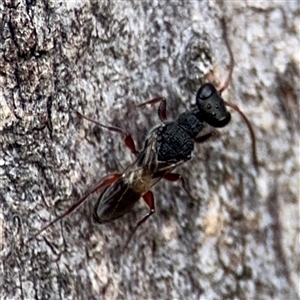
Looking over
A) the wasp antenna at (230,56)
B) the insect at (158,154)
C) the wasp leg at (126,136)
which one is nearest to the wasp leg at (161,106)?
the insect at (158,154)

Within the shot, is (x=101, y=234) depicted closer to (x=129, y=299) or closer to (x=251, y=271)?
(x=129, y=299)

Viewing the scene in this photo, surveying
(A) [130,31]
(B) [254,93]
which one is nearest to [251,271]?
(B) [254,93]

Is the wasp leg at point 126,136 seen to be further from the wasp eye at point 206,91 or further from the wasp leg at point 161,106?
the wasp eye at point 206,91

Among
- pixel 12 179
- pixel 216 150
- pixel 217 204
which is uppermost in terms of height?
pixel 12 179

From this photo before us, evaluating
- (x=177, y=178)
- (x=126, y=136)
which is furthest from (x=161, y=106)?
(x=177, y=178)

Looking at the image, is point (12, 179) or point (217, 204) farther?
point (217, 204)

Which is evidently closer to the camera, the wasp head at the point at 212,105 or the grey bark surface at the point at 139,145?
the grey bark surface at the point at 139,145

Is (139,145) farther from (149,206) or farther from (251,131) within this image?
(251,131)
